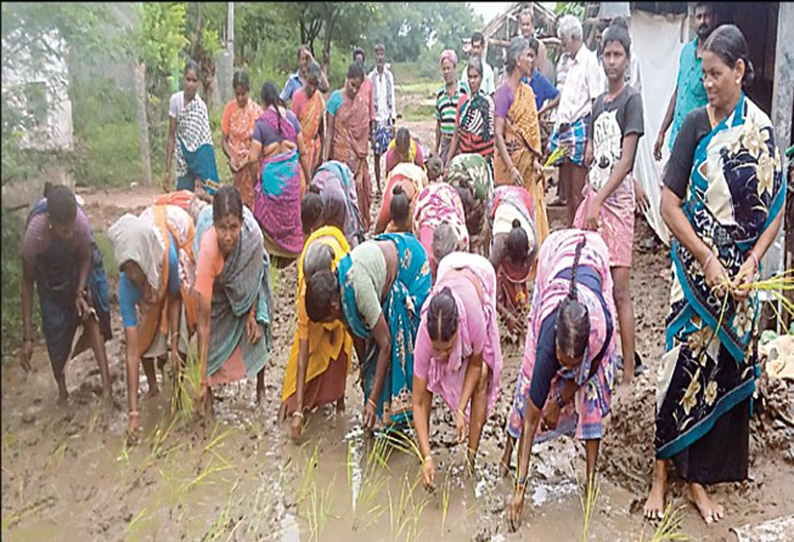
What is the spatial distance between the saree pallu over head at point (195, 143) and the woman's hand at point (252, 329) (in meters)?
0.93

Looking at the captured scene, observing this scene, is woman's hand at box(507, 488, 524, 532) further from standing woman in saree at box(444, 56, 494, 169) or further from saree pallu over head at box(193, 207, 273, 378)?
standing woman in saree at box(444, 56, 494, 169)

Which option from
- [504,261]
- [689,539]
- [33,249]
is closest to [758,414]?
[689,539]

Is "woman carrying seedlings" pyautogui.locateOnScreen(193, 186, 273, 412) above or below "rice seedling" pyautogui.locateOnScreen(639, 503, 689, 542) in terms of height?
above

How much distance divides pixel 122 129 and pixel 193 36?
35 cm

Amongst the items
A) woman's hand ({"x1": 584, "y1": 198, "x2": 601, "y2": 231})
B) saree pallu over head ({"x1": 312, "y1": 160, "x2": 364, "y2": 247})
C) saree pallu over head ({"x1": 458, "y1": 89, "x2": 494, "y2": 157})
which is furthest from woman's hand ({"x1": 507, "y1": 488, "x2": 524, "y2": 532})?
saree pallu over head ({"x1": 458, "y1": 89, "x2": 494, "y2": 157})

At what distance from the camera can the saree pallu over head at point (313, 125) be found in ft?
16.5

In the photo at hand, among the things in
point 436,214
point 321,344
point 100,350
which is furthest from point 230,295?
point 100,350

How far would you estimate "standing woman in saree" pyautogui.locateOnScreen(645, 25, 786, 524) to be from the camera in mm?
3020

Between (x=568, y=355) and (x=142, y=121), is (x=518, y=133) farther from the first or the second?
(x=142, y=121)

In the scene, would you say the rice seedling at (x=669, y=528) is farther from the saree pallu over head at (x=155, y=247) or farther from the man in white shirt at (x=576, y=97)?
the man in white shirt at (x=576, y=97)

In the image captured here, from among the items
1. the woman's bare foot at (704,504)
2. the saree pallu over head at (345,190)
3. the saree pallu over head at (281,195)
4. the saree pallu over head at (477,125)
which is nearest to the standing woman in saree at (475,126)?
the saree pallu over head at (477,125)

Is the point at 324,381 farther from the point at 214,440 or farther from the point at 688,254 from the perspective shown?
the point at 688,254

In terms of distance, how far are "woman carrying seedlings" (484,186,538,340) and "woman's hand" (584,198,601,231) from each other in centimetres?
39

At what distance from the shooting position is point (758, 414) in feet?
12.5
